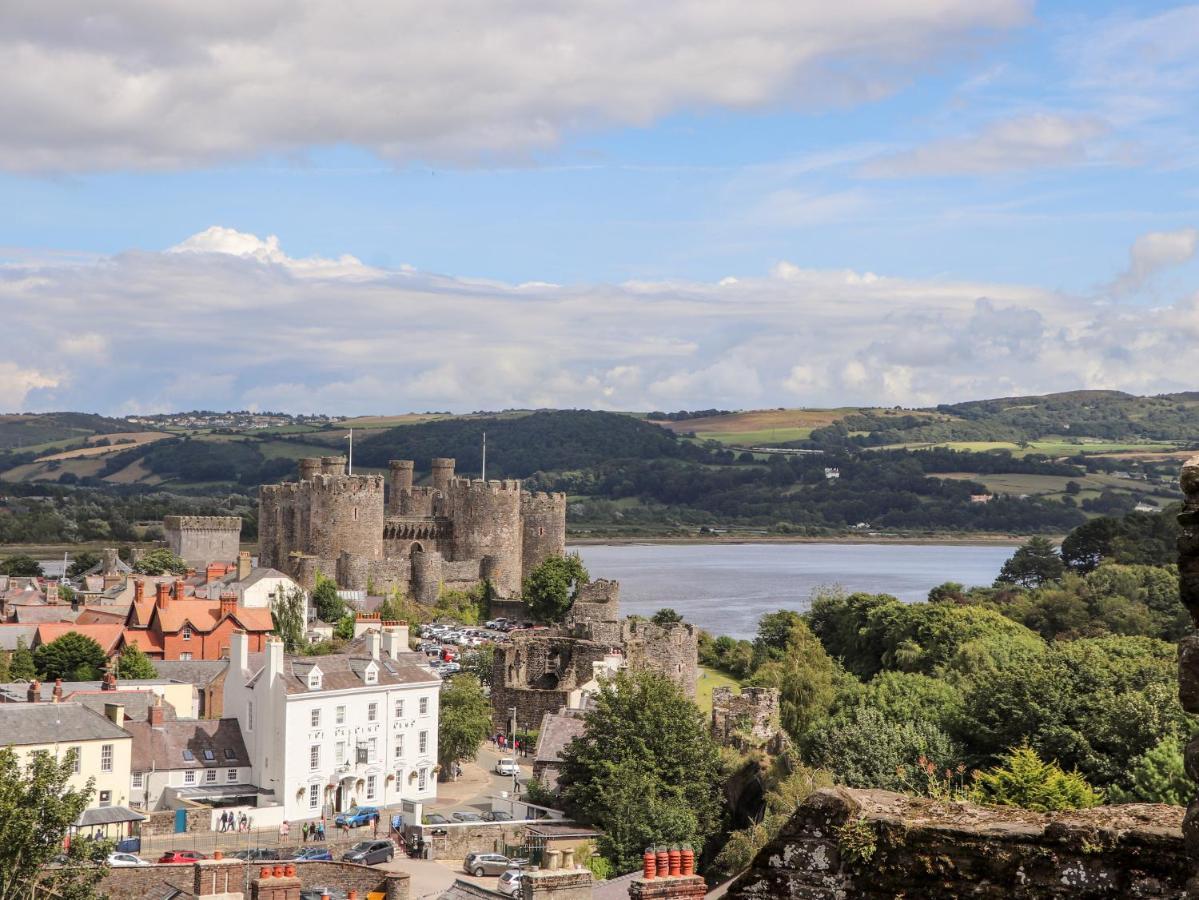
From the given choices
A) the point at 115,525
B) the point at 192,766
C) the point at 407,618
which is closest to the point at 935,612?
the point at 407,618

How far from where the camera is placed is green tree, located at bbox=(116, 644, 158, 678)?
38312 millimetres

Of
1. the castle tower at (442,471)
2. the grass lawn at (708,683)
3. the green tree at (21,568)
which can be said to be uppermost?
the castle tower at (442,471)

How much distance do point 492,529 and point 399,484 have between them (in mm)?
7858

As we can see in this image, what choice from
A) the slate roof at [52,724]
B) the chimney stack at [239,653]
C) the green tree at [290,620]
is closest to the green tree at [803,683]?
the chimney stack at [239,653]

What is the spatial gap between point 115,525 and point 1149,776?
4386 inches

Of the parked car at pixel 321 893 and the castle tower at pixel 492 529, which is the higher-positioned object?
the castle tower at pixel 492 529

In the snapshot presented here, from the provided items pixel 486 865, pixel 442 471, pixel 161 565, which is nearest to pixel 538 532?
pixel 442 471

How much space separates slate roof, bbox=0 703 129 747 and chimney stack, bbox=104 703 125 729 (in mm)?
1282

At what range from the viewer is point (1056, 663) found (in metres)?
29.0

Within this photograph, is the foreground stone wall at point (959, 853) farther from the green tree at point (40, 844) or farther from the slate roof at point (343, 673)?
the slate roof at point (343, 673)

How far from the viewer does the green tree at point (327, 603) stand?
5141 centimetres

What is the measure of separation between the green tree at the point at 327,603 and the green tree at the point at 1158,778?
32719 millimetres

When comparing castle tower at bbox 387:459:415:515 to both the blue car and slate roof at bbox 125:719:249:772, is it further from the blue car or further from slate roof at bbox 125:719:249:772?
the blue car

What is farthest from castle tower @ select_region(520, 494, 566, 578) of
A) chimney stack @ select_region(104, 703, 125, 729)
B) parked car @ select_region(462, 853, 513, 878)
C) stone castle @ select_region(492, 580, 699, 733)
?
parked car @ select_region(462, 853, 513, 878)
